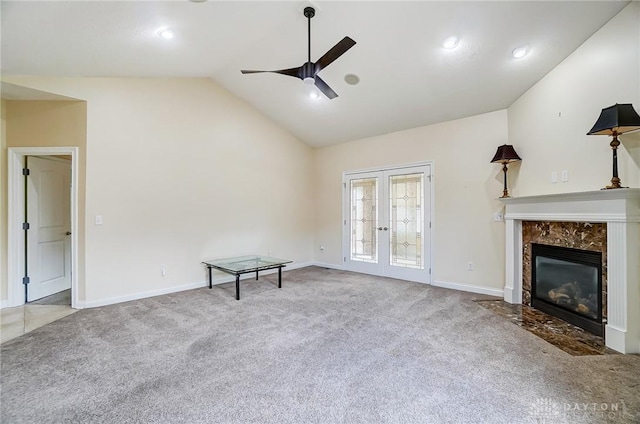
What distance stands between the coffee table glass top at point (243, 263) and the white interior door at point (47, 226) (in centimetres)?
211

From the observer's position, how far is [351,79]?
412 cm

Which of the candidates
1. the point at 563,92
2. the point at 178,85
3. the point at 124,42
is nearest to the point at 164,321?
the point at 124,42

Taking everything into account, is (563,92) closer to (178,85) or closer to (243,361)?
(243,361)

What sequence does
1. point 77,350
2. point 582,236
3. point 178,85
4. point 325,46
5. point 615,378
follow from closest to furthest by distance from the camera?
point 615,378 → point 77,350 → point 582,236 → point 325,46 → point 178,85

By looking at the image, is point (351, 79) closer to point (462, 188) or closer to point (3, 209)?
point (462, 188)

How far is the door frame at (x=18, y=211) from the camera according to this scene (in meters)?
3.67

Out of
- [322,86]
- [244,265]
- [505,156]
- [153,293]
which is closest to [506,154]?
[505,156]

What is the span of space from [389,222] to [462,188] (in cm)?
138

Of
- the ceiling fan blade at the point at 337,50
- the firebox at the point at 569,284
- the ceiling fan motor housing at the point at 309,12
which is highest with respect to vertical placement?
the ceiling fan motor housing at the point at 309,12

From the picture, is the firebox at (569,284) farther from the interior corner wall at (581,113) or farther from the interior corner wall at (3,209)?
the interior corner wall at (3,209)

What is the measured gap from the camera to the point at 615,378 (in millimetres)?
2111

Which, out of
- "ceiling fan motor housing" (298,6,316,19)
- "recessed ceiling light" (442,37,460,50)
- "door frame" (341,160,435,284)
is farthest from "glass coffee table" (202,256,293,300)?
"recessed ceiling light" (442,37,460,50)

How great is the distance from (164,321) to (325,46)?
12.4 ft

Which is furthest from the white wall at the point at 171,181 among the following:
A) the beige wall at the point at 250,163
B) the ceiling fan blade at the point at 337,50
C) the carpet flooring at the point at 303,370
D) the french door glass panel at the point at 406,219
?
the ceiling fan blade at the point at 337,50
